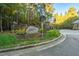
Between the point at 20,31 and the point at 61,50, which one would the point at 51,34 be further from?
the point at 20,31

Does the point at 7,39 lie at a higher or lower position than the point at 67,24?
lower

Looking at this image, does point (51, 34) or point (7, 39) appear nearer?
point (7, 39)

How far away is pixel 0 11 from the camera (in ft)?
14.9

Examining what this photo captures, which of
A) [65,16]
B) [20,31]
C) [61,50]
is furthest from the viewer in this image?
[65,16]

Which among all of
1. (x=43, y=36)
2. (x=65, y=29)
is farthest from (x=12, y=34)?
(x=65, y=29)

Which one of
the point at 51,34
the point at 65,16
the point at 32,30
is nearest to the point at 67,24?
the point at 65,16

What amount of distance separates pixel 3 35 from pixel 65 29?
1.00 meters

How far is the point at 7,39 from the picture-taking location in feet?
14.6

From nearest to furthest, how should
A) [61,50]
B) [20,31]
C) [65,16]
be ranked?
[61,50] < [20,31] < [65,16]

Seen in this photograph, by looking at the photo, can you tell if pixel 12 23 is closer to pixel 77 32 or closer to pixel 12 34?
pixel 12 34

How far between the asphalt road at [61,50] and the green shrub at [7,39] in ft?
0.58

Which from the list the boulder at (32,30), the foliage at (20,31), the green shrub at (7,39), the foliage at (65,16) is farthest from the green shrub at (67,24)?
the green shrub at (7,39)

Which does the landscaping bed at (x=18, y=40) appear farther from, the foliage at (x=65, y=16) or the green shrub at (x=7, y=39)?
the foliage at (x=65, y=16)

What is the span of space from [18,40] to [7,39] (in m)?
0.18
